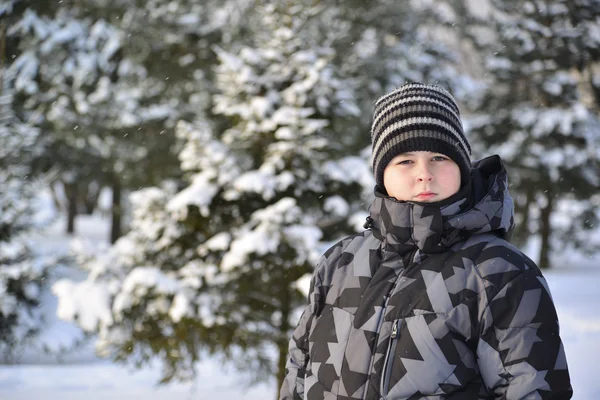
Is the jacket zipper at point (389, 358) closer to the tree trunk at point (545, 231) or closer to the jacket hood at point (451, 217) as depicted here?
the jacket hood at point (451, 217)

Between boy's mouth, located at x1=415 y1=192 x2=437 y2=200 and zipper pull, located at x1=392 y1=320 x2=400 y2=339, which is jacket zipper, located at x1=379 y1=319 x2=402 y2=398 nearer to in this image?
zipper pull, located at x1=392 y1=320 x2=400 y2=339

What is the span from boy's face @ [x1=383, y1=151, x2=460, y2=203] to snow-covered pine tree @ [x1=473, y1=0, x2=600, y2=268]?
1227cm

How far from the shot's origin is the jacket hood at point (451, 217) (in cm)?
169

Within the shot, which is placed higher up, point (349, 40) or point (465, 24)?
point (349, 40)

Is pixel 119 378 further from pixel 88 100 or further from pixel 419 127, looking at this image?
pixel 419 127

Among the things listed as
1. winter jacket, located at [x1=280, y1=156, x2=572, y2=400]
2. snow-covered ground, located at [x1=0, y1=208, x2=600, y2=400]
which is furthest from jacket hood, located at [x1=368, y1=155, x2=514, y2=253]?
snow-covered ground, located at [x1=0, y1=208, x2=600, y2=400]

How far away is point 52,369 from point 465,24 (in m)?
14.4

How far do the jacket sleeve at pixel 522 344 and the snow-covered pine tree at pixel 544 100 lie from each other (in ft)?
40.9

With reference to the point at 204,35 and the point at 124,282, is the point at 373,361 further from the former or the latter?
the point at 204,35

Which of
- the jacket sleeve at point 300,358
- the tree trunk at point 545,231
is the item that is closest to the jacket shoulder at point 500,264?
the jacket sleeve at point 300,358

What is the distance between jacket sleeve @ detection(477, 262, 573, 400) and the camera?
4.80ft

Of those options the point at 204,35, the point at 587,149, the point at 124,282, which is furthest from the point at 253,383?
the point at 587,149

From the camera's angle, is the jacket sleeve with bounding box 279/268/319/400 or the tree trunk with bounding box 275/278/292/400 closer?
the jacket sleeve with bounding box 279/268/319/400

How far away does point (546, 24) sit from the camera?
571 inches
